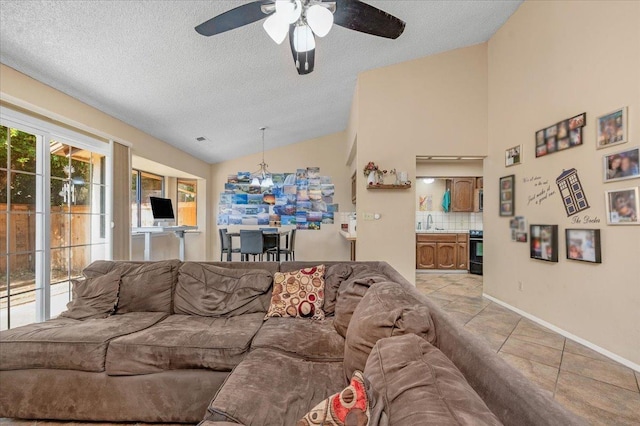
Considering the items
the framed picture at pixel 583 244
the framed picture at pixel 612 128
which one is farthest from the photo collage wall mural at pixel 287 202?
the framed picture at pixel 612 128

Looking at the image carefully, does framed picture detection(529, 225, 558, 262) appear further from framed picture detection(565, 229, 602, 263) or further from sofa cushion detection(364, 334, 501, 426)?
sofa cushion detection(364, 334, 501, 426)

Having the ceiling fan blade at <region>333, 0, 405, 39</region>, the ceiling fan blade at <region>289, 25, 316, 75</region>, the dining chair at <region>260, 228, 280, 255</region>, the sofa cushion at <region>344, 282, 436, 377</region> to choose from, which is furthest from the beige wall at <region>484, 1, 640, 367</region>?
the dining chair at <region>260, 228, 280, 255</region>

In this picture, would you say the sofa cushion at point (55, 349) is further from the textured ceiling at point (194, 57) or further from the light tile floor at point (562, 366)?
the light tile floor at point (562, 366)

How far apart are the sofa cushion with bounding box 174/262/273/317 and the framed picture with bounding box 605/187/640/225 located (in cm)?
301

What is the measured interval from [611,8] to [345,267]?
324 centimetres

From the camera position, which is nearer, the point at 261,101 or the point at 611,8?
the point at 611,8

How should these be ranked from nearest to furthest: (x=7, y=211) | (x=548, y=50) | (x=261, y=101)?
(x=7, y=211)
(x=548, y=50)
(x=261, y=101)

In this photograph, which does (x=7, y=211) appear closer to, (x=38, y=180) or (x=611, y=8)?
(x=38, y=180)

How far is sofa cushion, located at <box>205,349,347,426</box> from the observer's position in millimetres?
1139

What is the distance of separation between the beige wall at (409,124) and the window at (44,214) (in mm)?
3488

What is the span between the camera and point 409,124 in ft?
14.3

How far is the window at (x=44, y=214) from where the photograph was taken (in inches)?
105

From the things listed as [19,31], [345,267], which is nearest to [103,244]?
[19,31]

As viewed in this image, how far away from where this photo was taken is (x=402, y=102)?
436cm
